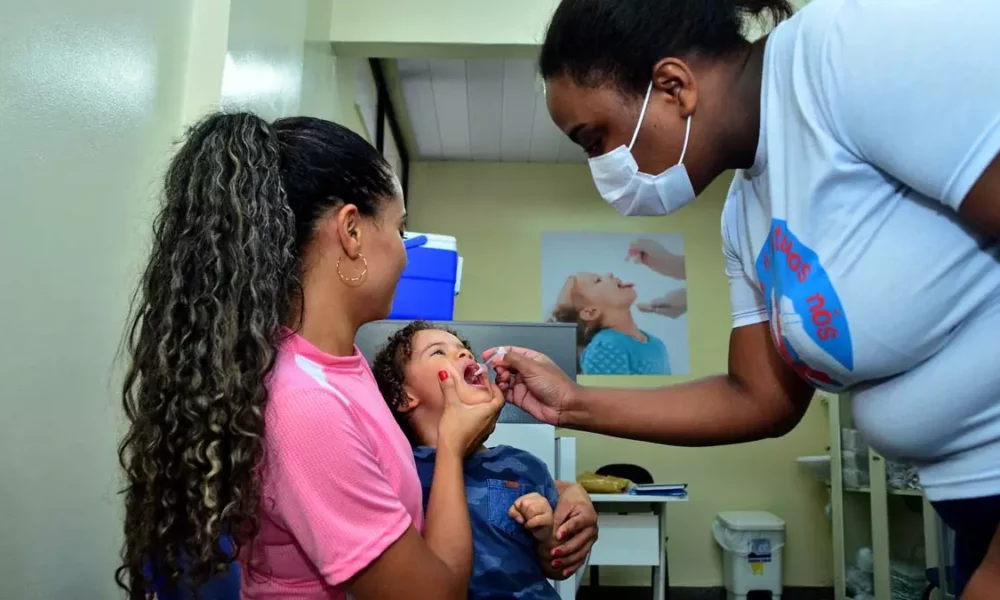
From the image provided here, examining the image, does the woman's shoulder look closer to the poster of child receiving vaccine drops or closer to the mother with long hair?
the mother with long hair

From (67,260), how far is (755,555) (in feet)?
12.2

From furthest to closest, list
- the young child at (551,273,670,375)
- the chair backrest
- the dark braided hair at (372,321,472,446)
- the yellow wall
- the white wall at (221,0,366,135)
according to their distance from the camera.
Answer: the young child at (551,273,670,375)
the yellow wall
the chair backrest
the white wall at (221,0,366,135)
the dark braided hair at (372,321,472,446)

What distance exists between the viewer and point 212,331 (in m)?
0.84

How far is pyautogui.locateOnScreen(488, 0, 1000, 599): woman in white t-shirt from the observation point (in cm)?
56

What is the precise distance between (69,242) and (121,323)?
0.24 metres

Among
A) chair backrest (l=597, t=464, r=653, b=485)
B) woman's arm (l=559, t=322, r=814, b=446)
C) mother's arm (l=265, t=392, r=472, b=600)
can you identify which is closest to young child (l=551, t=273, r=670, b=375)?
chair backrest (l=597, t=464, r=653, b=485)

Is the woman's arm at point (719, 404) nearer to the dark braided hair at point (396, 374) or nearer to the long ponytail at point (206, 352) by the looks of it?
the dark braided hair at point (396, 374)

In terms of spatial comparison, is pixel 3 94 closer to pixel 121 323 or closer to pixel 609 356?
pixel 121 323

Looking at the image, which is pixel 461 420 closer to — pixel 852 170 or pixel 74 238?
pixel 852 170

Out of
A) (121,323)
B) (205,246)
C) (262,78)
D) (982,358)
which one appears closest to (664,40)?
(982,358)

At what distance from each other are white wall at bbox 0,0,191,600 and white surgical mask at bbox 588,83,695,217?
2.63ft

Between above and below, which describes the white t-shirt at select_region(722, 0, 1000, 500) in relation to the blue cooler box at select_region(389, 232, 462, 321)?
below

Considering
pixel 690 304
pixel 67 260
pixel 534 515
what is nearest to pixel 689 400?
pixel 534 515

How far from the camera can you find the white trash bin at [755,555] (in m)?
3.88
